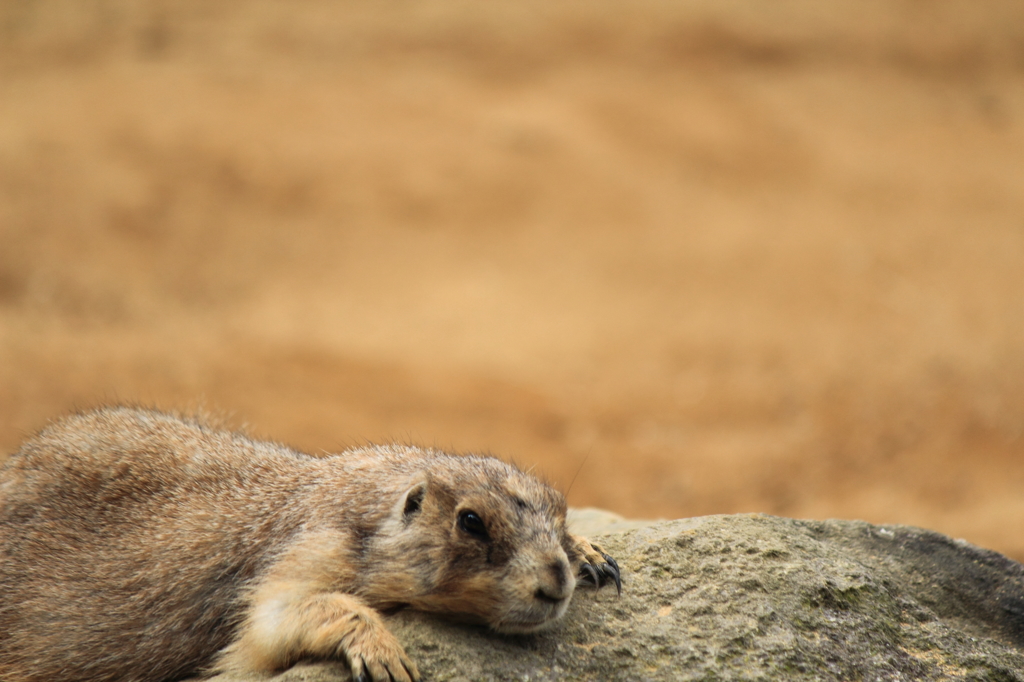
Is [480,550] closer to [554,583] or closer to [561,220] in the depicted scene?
[554,583]

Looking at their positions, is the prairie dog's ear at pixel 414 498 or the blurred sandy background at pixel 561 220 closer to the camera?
the prairie dog's ear at pixel 414 498

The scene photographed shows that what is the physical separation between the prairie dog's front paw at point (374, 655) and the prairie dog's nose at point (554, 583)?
79 centimetres

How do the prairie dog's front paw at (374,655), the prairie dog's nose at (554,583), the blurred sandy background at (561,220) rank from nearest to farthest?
the prairie dog's front paw at (374,655)
the prairie dog's nose at (554,583)
the blurred sandy background at (561,220)

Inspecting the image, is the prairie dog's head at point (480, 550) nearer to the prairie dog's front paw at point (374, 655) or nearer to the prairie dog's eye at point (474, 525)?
the prairie dog's eye at point (474, 525)

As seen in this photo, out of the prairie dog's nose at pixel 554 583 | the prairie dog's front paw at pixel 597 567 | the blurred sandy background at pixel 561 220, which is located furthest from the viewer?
the blurred sandy background at pixel 561 220

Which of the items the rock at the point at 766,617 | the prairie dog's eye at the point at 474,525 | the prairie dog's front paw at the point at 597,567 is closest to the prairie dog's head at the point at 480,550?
the prairie dog's eye at the point at 474,525

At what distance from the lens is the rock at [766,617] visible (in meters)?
5.58

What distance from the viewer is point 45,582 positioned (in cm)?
654

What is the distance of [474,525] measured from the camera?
567 cm

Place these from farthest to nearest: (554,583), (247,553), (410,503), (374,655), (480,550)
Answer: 1. (247,553)
2. (410,503)
3. (480,550)
4. (554,583)
5. (374,655)

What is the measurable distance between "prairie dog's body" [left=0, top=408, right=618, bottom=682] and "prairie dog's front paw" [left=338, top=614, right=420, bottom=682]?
1 cm

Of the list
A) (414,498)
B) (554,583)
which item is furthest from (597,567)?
(414,498)

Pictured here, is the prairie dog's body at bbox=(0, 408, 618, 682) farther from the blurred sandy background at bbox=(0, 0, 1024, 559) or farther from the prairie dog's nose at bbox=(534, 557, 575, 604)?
the blurred sandy background at bbox=(0, 0, 1024, 559)

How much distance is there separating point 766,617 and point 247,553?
3246 mm
